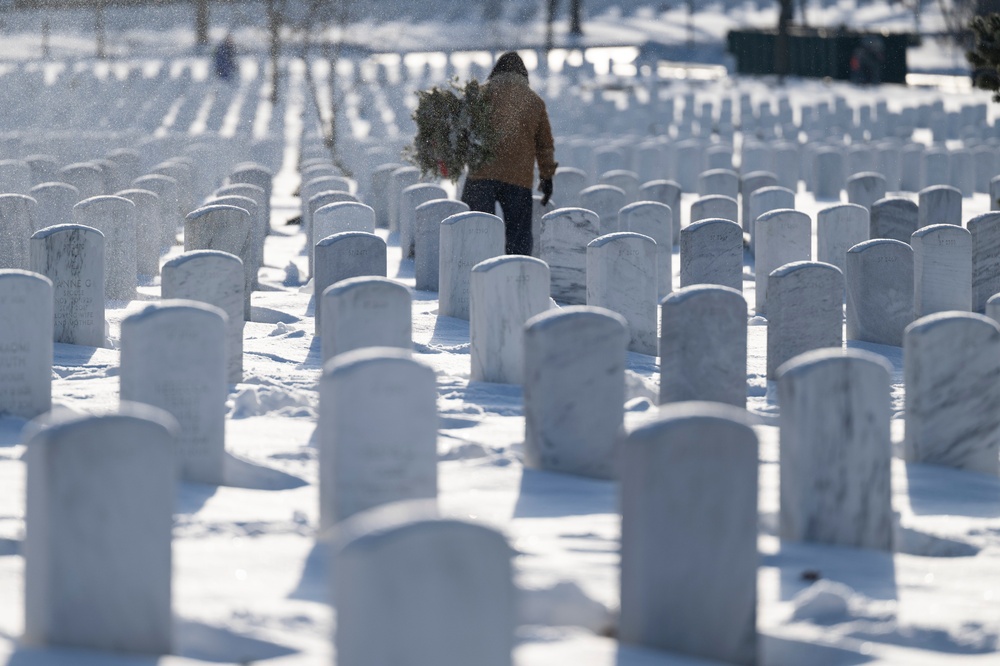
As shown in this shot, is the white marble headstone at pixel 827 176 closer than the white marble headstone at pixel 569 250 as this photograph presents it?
No

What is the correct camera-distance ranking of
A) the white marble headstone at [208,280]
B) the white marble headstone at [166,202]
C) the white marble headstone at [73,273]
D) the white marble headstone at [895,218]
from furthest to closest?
1. the white marble headstone at [166,202]
2. the white marble headstone at [895,218]
3. the white marble headstone at [73,273]
4. the white marble headstone at [208,280]

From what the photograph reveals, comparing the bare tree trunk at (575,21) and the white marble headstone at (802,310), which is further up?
the bare tree trunk at (575,21)

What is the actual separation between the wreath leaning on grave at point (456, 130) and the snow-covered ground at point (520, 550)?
2471mm

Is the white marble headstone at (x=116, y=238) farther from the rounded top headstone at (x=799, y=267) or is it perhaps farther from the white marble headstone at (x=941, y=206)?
the white marble headstone at (x=941, y=206)

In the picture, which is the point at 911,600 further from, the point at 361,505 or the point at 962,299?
the point at 962,299

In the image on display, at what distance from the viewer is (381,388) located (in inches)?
173

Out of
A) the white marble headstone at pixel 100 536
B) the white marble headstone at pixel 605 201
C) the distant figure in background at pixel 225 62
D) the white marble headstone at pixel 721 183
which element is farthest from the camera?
the distant figure in background at pixel 225 62

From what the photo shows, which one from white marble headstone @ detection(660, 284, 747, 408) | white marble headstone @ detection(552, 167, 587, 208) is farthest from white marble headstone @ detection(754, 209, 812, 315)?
white marble headstone @ detection(552, 167, 587, 208)

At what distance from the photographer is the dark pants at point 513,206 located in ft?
33.2

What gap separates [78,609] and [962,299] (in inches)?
256

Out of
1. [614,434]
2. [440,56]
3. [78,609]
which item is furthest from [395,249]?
[440,56]

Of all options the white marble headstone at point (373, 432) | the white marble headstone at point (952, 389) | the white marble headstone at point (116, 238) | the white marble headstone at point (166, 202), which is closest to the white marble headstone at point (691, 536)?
the white marble headstone at point (373, 432)

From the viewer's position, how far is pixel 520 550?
14.8ft

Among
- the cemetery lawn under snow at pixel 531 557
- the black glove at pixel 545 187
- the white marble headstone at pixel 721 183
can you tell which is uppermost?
the black glove at pixel 545 187
